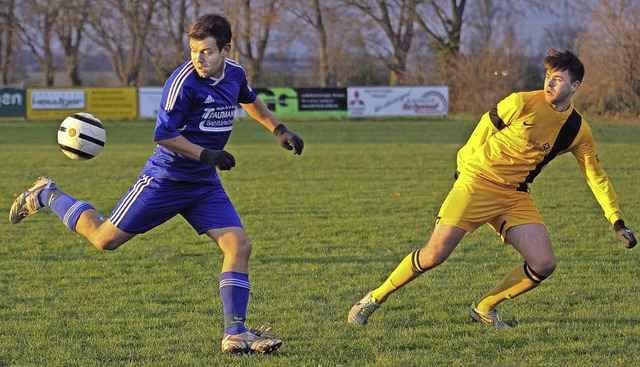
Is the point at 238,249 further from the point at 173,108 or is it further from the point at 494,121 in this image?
the point at 494,121

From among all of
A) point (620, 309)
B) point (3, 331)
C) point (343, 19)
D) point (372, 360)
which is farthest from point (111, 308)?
point (343, 19)

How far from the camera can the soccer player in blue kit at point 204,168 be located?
4969 mm

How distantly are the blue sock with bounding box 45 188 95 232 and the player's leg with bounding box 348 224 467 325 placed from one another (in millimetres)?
1763

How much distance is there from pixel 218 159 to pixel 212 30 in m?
0.66

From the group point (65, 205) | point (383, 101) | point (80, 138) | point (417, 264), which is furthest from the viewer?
point (383, 101)

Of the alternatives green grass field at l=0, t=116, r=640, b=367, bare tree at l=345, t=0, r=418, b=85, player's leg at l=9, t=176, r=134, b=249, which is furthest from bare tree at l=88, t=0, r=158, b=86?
player's leg at l=9, t=176, r=134, b=249

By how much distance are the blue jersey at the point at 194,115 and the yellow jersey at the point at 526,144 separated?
146 cm

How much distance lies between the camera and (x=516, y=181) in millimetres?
5602

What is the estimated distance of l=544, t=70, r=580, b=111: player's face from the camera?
5.26 m

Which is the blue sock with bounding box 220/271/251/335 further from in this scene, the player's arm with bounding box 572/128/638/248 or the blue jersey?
the player's arm with bounding box 572/128/638/248

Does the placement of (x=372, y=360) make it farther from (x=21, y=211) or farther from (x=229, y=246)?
(x=21, y=211)

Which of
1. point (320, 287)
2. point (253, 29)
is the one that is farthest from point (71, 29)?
point (320, 287)

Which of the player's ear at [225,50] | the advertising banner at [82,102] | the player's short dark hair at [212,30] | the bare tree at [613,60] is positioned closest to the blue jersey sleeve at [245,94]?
the player's ear at [225,50]

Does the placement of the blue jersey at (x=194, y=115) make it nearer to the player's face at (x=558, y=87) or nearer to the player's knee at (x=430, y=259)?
the player's knee at (x=430, y=259)
